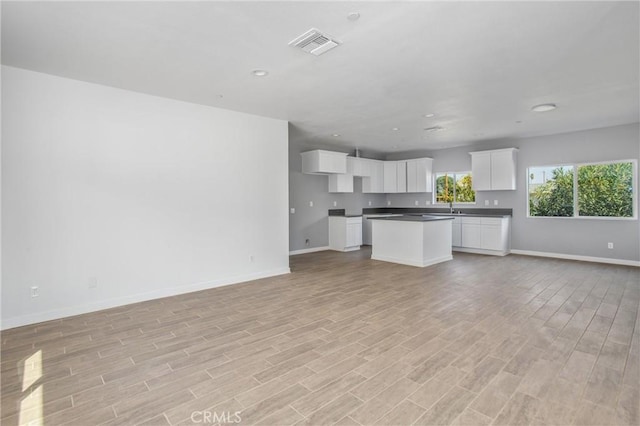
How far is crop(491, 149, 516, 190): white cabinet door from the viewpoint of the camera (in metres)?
7.24

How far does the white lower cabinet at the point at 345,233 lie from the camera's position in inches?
324

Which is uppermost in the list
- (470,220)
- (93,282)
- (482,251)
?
(470,220)

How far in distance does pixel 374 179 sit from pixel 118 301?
6973mm

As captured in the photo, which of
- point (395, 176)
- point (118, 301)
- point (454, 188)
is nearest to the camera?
point (118, 301)

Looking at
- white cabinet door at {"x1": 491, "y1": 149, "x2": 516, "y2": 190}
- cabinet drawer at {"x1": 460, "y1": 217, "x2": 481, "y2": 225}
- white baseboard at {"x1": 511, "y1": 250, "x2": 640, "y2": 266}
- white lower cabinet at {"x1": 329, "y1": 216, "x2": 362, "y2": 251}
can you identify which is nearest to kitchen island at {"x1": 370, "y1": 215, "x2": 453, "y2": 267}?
cabinet drawer at {"x1": 460, "y1": 217, "x2": 481, "y2": 225}

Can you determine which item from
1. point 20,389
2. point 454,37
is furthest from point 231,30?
point 20,389

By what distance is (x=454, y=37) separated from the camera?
2.77 metres

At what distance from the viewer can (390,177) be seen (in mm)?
9406

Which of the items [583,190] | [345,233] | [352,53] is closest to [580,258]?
[583,190]

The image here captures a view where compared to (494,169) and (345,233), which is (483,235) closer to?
(494,169)

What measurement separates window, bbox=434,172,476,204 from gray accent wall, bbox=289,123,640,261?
0.65 ft

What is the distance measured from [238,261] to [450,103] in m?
4.02

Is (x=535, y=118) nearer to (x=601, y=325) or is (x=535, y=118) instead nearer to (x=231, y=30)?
(x=601, y=325)

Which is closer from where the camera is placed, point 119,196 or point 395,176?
point 119,196
